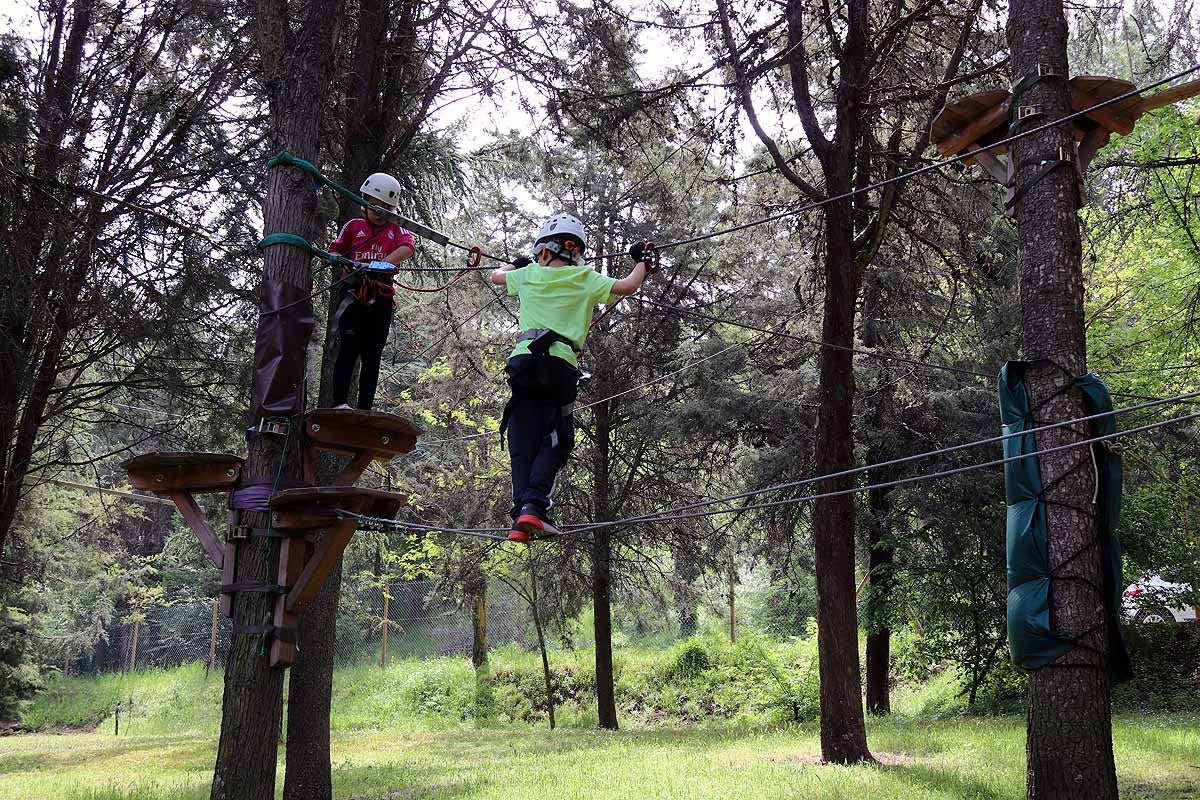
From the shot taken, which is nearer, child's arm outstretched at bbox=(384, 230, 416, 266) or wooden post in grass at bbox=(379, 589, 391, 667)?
child's arm outstretched at bbox=(384, 230, 416, 266)

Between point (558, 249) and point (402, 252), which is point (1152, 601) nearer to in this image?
point (558, 249)

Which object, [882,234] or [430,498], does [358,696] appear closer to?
[430,498]

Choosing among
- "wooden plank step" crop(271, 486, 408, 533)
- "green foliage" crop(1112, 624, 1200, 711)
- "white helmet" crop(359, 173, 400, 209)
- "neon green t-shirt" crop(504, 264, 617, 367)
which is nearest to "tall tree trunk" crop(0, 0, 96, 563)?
"white helmet" crop(359, 173, 400, 209)

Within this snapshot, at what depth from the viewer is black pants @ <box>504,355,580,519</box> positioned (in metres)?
5.57

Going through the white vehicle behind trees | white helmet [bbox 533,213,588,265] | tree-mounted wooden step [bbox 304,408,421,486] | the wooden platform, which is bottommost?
the white vehicle behind trees

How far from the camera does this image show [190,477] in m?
6.10

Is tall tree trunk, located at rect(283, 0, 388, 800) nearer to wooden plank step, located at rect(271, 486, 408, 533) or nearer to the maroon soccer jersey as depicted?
the maroon soccer jersey

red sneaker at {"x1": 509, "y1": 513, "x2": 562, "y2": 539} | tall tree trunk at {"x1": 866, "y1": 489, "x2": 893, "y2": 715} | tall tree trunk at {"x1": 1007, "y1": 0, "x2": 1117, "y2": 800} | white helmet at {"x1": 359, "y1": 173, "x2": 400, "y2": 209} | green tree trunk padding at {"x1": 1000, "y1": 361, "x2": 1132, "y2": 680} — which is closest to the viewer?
red sneaker at {"x1": 509, "y1": 513, "x2": 562, "y2": 539}

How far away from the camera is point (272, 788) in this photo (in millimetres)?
5863

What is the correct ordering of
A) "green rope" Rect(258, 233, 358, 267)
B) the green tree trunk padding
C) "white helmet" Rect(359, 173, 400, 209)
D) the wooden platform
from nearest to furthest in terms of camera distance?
Result: the green tree trunk padding → the wooden platform → "green rope" Rect(258, 233, 358, 267) → "white helmet" Rect(359, 173, 400, 209)

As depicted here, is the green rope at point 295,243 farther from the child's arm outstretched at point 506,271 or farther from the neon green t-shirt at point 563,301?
the neon green t-shirt at point 563,301

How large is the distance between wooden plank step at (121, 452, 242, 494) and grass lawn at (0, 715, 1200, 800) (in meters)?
4.38

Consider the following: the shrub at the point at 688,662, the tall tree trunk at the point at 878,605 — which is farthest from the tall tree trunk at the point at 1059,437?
the shrub at the point at 688,662

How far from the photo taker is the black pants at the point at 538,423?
5566mm
